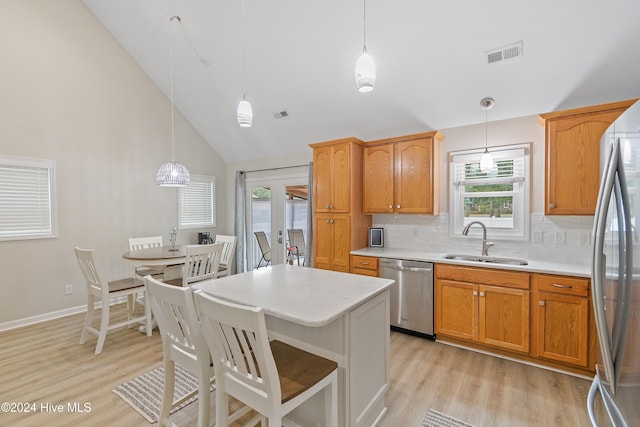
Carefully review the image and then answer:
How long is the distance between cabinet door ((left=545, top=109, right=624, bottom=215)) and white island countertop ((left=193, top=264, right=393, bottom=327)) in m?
2.08

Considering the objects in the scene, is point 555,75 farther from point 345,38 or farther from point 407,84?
point 345,38

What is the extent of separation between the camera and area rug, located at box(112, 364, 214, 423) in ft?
7.01

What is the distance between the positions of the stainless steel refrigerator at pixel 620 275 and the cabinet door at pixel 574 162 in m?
1.42

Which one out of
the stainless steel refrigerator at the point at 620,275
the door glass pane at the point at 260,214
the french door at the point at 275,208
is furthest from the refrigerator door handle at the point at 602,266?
the door glass pane at the point at 260,214

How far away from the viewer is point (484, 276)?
2896 mm

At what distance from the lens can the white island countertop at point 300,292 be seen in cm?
148

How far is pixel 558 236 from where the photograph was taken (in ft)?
10.1

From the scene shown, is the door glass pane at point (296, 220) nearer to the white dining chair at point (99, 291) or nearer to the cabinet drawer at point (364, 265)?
the cabinet drawer at point (364, 265)

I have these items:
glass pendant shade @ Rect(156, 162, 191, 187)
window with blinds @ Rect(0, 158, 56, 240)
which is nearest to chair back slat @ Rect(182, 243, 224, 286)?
glass pendant shade @ Rect(156, 162, 191, 187)

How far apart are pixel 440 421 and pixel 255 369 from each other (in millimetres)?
1458

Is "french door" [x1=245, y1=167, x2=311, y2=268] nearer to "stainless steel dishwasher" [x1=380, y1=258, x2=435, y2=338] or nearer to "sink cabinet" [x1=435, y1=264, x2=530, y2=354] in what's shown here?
"stainless steel dishwasher" [x1=380, y1=258, x2=435, y2=338]

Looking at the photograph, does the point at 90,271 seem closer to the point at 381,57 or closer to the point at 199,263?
the point at 199,263

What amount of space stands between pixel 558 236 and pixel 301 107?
11.6 ft

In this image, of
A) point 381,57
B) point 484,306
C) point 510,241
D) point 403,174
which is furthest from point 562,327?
point 381,57
